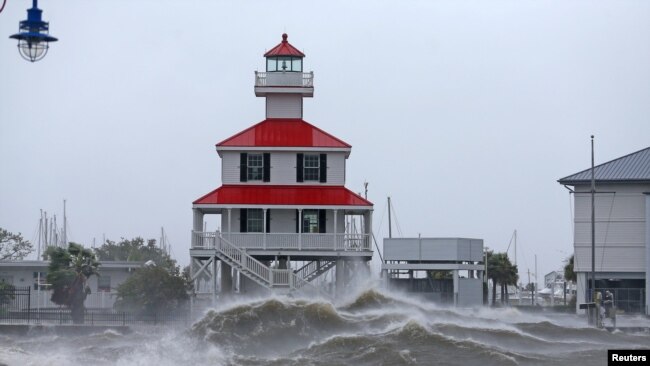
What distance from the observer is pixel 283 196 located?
61.6 metres

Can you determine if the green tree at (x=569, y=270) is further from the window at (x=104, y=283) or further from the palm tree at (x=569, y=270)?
the window at (x=104, y=283)

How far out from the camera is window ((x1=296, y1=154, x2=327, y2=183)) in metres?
62.7

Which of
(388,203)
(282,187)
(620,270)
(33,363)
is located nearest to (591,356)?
(33,363)

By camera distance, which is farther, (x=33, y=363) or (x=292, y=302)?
(x=292, y=302)

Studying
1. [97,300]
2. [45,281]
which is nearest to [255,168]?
[97,300]

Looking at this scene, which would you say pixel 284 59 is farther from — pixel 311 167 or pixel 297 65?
pixel 311 167

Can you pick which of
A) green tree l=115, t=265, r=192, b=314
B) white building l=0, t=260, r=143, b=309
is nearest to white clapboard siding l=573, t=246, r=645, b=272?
green tree l=115, t=265, r=192, b=314

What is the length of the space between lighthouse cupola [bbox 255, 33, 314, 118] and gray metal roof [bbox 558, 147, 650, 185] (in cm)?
1552

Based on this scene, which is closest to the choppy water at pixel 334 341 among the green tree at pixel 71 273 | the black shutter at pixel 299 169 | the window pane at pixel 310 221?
the window pane at pixel 310 221

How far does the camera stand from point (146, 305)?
63.5 meters

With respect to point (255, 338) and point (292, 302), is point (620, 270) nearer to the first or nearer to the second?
point (292, 302)

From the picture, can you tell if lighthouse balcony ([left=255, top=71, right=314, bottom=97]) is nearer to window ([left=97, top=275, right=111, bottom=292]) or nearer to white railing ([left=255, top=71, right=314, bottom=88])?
white railing ([left=255, top=71, right=314, bottom=88])

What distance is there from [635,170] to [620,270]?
220 inches

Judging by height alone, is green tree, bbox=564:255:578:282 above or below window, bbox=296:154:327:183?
below
